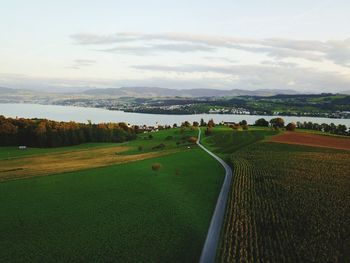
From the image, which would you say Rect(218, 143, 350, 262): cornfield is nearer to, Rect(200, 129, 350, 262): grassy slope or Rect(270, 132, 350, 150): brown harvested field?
Rect(200, 129, 350, 262): grassy slope

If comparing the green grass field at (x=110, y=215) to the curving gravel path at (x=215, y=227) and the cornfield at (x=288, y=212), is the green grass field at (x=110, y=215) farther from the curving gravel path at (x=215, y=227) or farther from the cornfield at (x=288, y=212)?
the cornfield at (x=288, y=212)

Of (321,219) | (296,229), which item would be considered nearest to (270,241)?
(296,229)

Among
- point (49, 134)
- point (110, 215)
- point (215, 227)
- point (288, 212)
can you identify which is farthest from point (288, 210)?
point (49, 134)

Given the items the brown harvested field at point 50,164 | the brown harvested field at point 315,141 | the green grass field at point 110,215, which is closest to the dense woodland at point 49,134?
the brown harvested field at point 50,164

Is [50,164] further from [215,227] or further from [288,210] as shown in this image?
[288,210]

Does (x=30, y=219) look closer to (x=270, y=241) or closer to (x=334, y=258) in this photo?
(x=270, y=241)

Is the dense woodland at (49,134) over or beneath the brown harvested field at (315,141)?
beneath
